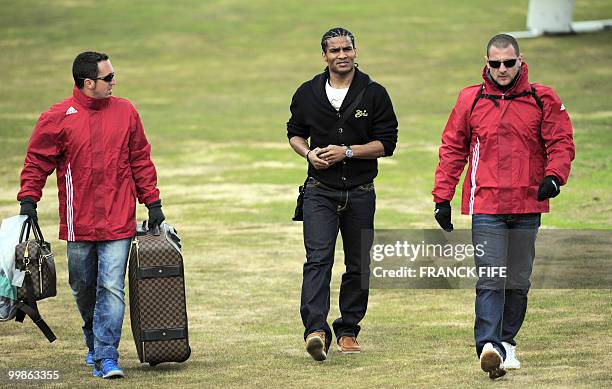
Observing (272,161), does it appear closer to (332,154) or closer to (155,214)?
(332,154)

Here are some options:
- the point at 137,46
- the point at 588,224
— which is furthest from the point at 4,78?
the point at 588,224

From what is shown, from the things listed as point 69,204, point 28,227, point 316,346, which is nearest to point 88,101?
point 69,204

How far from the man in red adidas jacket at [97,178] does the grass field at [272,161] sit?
1.59ft

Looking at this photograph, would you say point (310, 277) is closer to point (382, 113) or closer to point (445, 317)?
point (382, 113)

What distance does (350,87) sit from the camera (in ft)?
30.5

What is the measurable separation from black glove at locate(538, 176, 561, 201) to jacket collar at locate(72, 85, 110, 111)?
2.79 metres

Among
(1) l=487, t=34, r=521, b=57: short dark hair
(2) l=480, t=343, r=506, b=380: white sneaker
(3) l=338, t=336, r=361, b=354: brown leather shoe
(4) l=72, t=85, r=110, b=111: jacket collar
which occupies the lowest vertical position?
(3) l=338, t=336, r=361, b=354: brown leather shoe

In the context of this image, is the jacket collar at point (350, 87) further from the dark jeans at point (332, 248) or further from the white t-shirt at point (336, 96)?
the dark jeans at point (332, 248)

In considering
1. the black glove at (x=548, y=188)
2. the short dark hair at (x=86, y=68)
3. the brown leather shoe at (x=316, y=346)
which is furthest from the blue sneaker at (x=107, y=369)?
the black glove at (x=548, y=188)

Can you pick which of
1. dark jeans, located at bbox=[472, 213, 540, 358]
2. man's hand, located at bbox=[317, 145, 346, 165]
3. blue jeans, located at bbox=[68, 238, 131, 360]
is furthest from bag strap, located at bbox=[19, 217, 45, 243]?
dark jeans, located at bbox=[472, 213, 540, 358]

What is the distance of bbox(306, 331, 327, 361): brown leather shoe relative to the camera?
8.92 m

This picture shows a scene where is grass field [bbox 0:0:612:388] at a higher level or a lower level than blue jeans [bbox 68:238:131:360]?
lower

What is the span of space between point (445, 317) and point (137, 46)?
2876 centimetres

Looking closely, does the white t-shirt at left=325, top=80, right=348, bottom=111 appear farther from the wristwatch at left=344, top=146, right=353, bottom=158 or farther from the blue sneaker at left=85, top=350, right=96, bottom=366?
the blue sneaker at left=85, top=350, right=96, bottom=366
